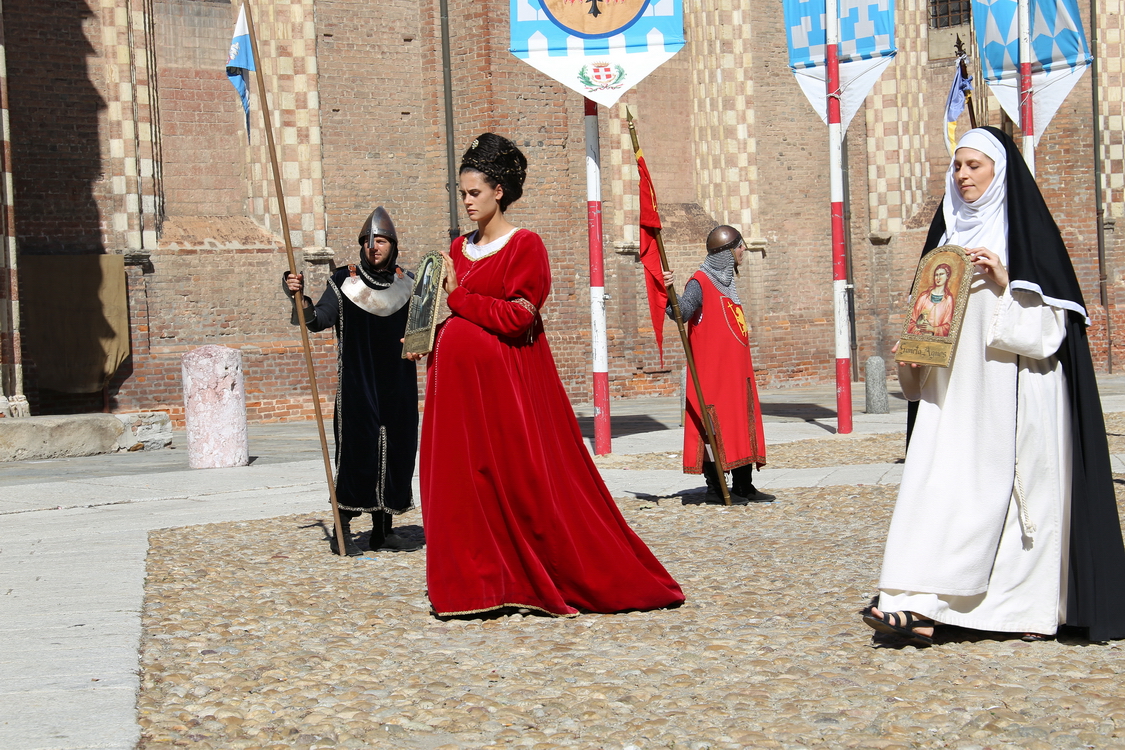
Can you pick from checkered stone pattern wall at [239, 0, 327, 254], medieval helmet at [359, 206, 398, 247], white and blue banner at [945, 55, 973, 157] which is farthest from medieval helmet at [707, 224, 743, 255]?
checkered stone pattern wall at [239, 0, 327, 254]

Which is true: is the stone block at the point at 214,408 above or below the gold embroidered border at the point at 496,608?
above

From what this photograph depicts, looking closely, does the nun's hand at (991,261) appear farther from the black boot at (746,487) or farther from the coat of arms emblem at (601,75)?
the coat of arms emblem at (601,75)

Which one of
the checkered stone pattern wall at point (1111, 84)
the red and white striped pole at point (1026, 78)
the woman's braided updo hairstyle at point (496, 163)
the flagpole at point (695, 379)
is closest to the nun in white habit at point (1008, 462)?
the woman's braided updo hairstyle at point (496, 163)

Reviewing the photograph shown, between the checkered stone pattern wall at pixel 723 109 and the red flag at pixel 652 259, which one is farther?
the checkered stone pattern wall at pixel 723 109

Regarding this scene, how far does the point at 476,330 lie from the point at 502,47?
548 inches

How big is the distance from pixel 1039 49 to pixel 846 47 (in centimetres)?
311

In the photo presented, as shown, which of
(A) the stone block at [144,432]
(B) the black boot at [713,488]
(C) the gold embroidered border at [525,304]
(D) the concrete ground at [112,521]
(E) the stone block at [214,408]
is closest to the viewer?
(D) the concrete ground at [112,521]

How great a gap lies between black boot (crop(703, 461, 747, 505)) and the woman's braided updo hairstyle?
3.36m

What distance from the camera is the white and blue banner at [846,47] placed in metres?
12.7

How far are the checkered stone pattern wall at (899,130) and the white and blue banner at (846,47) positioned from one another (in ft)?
32.1

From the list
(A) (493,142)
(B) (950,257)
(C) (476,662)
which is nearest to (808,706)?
(C) (476,662)

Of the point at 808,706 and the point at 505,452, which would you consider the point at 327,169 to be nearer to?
the point at 505,452

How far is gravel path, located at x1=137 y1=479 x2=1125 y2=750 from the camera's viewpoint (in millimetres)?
3422

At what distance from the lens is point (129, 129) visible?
16.4 metres
